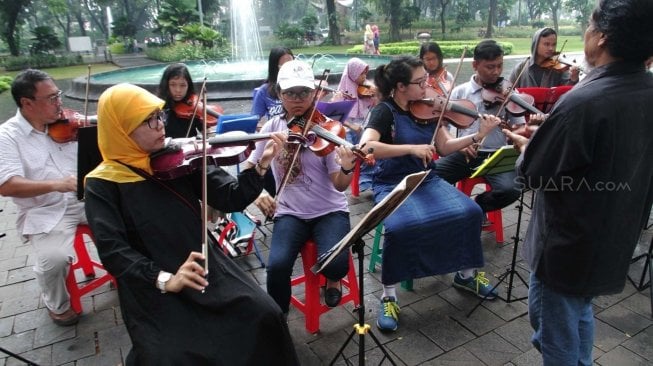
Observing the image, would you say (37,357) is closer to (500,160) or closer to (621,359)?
(500,160)

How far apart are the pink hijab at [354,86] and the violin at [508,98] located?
177cm

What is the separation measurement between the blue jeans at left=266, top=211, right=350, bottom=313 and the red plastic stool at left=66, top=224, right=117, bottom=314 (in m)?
1.07

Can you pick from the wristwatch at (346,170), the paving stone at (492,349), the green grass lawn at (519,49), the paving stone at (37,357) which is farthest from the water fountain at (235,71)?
the green grass lawn at (519,49)

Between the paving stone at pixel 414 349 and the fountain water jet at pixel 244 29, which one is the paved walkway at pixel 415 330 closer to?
the paving stone at pixel 414 349

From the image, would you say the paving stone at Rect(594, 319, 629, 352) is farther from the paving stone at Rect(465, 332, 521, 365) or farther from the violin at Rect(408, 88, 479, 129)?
the violin at Rect(408, 88, 479, 129)

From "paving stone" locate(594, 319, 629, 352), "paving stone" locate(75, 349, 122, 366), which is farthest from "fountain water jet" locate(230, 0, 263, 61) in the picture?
"paving stone" locate(594, 319, 629, 352)

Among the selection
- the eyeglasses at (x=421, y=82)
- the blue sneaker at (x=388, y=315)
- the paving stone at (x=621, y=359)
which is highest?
the eyeglasses at (x=421, y=82)

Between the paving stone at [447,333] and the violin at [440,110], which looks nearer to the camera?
the paving stone at [447,333]

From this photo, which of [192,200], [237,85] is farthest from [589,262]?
[237,85]

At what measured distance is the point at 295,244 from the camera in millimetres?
2807

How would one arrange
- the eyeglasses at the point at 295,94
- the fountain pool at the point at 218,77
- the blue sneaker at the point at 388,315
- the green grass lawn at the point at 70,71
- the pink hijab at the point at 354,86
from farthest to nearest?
the green grass lawn at the point at 70,71 < the fountain pool at the point at 218,77 < the pink hijab at the point at 354,86 < the eyeglasses at the point at 295,94 < the blue sneaker at the point at 388,315

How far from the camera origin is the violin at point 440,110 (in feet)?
10.7

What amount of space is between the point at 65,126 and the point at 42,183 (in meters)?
0.50

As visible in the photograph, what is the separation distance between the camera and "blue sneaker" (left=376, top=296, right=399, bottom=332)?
113 inches
